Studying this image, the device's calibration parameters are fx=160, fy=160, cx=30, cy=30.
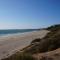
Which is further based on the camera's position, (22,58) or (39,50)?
(39,50)

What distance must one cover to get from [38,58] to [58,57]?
2.45 ft

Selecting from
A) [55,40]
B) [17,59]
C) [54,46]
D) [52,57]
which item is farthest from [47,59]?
[55,40]

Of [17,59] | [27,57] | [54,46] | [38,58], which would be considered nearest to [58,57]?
[38,58]

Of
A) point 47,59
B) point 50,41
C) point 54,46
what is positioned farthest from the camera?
point 50,41

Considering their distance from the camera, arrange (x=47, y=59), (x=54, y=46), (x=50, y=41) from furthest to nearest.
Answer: (x=50, y=41), (x=54, y=46), (x=47, y=59)

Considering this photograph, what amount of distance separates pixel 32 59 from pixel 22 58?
14.7 inches

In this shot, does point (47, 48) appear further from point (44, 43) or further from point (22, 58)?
point (22, 58)

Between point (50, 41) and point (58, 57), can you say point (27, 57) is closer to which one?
point (58, 57)

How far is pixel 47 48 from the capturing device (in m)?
8.44

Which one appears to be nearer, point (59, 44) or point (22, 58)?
point (22, 58)

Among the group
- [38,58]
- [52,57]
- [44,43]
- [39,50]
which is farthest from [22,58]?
[44,43]

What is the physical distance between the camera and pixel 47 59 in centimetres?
579

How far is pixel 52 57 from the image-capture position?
19.5 ft

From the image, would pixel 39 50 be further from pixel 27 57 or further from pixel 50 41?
pixel 27 57
